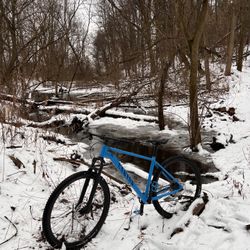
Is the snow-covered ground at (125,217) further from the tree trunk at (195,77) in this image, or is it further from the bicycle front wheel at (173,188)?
the tree trunk at (195,77)

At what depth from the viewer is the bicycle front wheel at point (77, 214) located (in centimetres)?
274

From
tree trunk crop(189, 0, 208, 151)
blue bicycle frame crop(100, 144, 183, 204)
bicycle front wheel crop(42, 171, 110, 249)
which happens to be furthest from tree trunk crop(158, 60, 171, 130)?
bicycle front wheel crop(42, 171, 110, 249)

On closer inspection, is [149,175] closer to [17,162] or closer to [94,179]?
[94,179]

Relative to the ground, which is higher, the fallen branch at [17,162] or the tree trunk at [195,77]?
the tree trunk at [195,77]

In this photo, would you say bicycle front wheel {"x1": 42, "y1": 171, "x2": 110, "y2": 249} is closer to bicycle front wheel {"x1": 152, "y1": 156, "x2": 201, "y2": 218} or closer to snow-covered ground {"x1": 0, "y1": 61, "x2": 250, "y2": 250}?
snow-covered ground {"x1": 0, "y1": 61, "x2": 250, "y2": 250}

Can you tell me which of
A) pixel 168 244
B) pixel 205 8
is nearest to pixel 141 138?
pixel 205 8

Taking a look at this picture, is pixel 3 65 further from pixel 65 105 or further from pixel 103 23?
pixel 103 23

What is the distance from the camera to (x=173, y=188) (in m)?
3.47

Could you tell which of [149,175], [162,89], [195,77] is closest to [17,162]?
[149,175]

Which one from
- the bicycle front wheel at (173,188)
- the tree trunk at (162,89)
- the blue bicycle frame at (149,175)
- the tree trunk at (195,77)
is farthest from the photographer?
the tree trunk at (162,89)

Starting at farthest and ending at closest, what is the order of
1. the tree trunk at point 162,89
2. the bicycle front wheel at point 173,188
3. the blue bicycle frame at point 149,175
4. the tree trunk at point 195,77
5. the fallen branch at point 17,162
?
the tree trunk at point 162,89
the tree trunk at point 195,77
the fallen branch at point 17,162
the bicycle front wheel at point 173,188
the blue bicycle frame at point 149,175

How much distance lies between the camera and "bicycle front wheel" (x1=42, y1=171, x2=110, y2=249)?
2.74 m

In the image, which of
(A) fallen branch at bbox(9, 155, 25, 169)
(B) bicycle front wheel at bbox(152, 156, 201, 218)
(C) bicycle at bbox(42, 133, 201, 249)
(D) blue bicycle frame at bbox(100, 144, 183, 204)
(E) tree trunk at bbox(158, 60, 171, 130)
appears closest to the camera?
(C) bicycle at bbox(42, 133, 201, 249)

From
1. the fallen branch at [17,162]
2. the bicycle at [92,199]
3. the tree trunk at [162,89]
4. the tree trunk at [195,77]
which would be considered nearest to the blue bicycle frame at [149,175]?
the bicycle at [92,199]
